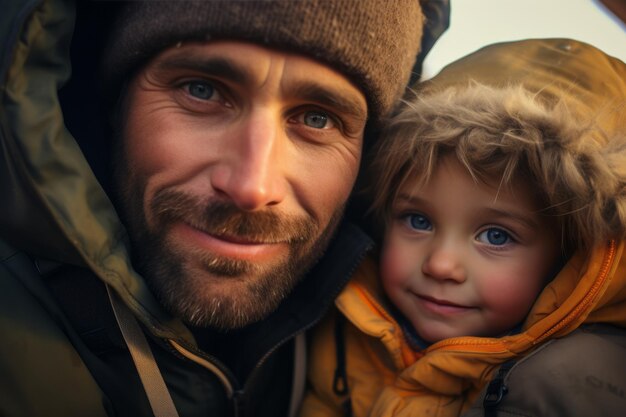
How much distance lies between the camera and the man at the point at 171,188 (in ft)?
5.06

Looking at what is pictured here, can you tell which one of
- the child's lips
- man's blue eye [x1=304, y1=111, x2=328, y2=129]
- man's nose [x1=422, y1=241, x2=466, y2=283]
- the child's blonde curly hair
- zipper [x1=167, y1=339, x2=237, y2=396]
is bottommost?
→ zipper [x1=167, y1=339, x2=237, y2=396]

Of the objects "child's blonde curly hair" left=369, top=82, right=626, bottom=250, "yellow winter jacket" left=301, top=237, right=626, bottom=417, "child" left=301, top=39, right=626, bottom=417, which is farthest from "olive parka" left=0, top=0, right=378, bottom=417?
"child's blonde curly hair" left=369, top=82, right=626, bottom=250

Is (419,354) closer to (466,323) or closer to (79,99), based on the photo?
(466,323)

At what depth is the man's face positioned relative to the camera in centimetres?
159

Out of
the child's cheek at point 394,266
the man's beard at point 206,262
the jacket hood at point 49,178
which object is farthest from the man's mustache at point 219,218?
the child's cheek at point 394,266

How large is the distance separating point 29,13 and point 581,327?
179 centimetres

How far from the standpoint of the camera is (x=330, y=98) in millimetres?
1709

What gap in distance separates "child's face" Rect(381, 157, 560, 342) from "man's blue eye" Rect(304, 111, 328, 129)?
0.37m

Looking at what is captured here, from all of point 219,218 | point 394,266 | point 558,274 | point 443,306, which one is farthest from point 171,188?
point 558,274

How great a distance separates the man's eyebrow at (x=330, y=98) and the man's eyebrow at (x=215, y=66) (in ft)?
0.50

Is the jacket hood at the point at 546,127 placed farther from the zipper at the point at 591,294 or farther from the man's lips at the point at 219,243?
the man's lips at the point at 219,243

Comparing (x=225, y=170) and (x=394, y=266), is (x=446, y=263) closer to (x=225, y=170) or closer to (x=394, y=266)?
(x=394, y=266)

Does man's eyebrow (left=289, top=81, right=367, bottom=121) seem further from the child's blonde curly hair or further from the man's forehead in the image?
the child's blonde curly hair

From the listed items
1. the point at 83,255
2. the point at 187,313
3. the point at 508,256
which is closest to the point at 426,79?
the point at 508,256
